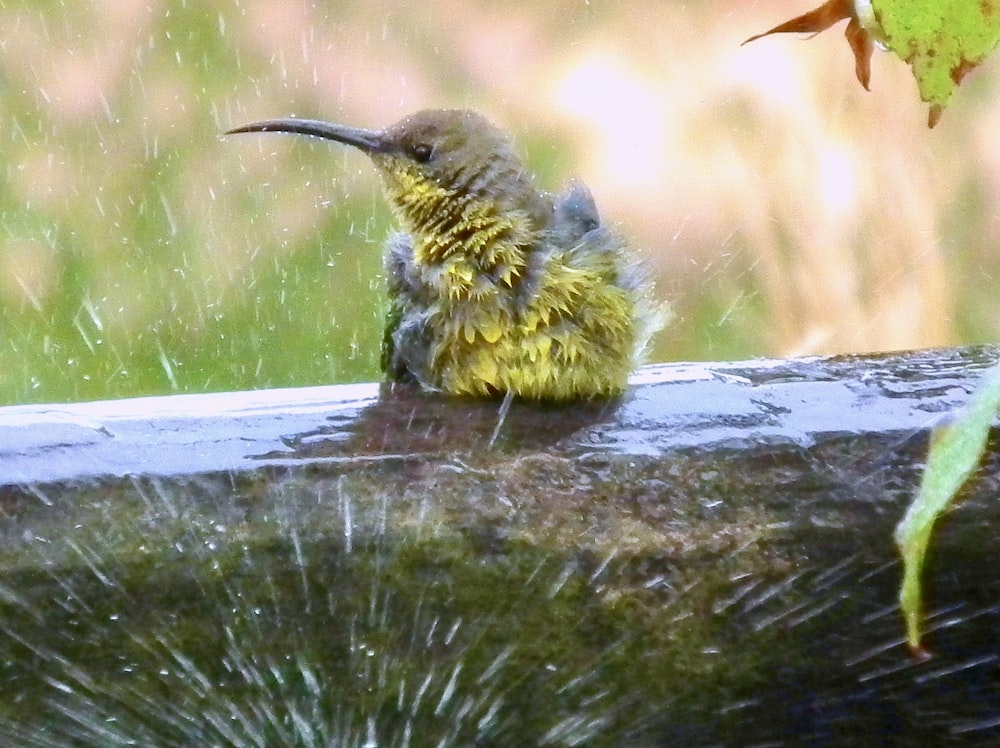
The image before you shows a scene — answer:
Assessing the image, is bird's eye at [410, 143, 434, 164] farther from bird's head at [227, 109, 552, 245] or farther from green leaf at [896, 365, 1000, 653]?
green leaf at [896, 365, 1000, 653]

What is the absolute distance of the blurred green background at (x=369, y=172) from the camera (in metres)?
2.89

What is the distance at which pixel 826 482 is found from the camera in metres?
1.19

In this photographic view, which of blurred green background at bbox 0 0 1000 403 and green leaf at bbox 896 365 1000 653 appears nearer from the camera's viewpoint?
green leaf at bbox 896 365 1000 653

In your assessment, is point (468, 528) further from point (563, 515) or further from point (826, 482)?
point (826, 482)

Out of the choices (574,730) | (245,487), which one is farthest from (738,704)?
(245,487)

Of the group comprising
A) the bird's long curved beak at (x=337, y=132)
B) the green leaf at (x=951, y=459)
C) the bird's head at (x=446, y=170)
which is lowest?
the green leaf at (x=951, y=459)

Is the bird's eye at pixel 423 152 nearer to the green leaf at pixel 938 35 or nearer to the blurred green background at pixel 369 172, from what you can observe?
the green leaf at pixel 938 35

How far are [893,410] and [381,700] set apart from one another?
56 centimetres

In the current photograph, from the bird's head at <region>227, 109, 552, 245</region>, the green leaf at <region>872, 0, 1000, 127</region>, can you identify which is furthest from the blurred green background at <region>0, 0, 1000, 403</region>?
the green leaf at <region>872, 0, 1000, 127</region>

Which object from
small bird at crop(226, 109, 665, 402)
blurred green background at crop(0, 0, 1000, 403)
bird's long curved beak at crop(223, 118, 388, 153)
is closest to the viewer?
small bird at crop(226, 109, 665, 402)

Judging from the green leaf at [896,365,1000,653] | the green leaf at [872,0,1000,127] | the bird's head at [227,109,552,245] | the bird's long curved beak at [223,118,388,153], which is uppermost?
the bird's long curved beak at [223,118,388,153]

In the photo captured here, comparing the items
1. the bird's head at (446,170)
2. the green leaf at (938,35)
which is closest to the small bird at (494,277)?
the bird's head at (446,170)

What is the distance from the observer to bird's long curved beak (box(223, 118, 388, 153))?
1510 mm

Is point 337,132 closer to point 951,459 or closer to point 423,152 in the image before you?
point 423,152
